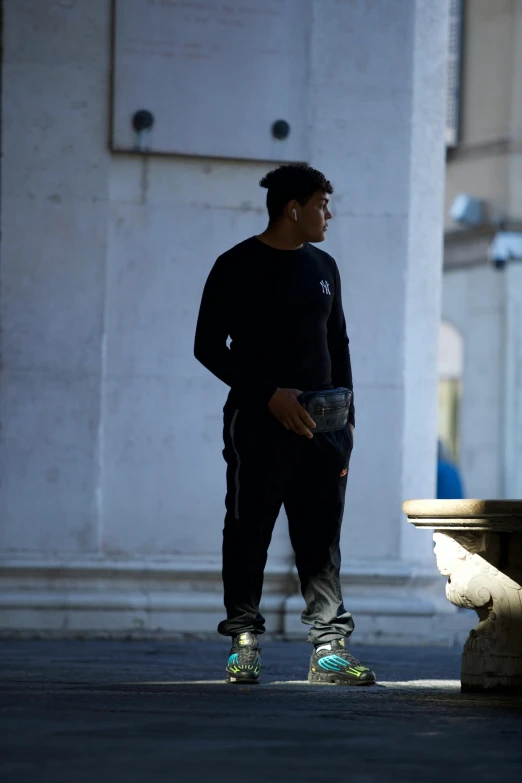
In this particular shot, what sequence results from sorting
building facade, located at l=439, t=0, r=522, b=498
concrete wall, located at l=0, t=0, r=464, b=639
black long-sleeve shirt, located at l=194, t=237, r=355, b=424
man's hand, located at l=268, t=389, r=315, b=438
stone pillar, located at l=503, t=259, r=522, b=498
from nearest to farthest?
man's hand, located at l=268, t=389, r=315, b=438 → black long-sleeve shirt, located at l=194, t=237, r=355, b=424 → concrete wall, located at l=0, t=0, r=464, b=639 → stone pillar, located at l=503, t=259, r=522, b=498 → building facade, located at l=439, t=0, r=522, b=498

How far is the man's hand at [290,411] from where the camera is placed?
5.14m

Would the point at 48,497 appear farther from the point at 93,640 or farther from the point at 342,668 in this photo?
the point at 342,668

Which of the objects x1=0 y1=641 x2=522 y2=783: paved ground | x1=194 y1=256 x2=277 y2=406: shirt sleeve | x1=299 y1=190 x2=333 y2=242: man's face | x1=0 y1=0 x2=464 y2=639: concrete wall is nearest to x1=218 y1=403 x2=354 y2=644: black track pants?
x1=194 y1=256 x2=277 y2=406: shirt sleeve

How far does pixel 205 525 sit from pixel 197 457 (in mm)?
343

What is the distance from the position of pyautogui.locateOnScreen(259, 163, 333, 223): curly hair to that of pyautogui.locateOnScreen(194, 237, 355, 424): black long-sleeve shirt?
0.46 feet

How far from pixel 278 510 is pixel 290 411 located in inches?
13.7

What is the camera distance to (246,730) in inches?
148

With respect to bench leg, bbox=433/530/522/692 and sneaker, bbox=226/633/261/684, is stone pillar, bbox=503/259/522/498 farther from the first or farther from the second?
sneaker, bbox=226/633/261/684

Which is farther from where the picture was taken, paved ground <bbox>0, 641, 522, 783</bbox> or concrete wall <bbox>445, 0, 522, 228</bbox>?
concrete wall <bbox>445, 0, 522, 228</bbox>

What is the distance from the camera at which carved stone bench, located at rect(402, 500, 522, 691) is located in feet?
17.0

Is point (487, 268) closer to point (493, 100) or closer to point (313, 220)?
point (493, 100)

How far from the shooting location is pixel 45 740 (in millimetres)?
3521

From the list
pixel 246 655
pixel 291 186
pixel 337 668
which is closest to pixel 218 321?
pixel 291 186

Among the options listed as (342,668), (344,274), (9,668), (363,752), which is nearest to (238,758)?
(363,752)
